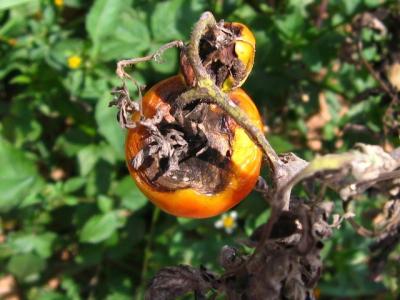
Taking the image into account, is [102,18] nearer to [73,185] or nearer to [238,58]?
[73,185]

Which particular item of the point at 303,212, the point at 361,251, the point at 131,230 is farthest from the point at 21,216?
the point at 303,212

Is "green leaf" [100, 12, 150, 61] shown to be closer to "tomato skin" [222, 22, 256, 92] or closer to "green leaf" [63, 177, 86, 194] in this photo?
"green leaf" [63, 177, 86, 194]

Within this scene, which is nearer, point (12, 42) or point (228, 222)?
point (228, 222)

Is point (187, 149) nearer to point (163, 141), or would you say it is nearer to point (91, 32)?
point (163, 141)

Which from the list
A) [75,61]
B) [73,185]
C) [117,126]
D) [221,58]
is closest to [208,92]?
[221,58]

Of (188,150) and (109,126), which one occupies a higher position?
(188,150)
